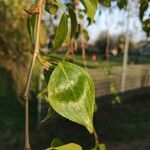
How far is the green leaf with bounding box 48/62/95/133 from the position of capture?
419 millimetres

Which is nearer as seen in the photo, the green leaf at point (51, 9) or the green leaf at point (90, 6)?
the green leaf at point (90, 6)

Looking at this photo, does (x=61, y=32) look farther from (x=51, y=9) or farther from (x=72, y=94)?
(x=51, y=9)

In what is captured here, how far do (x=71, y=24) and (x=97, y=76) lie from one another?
7.40m

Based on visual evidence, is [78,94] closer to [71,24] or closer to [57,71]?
[57,71]

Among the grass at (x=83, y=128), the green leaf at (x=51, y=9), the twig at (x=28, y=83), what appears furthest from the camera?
the grass at (x=83, y=128)

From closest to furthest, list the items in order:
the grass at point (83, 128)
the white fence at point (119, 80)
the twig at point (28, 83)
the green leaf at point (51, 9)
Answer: the twig at point (28, 83), the green leaf at point (51, 9), the grass at point (83, 128), the white fence at point (119, 80)

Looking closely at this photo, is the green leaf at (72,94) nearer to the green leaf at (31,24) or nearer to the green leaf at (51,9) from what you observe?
the green leaf at (31,24)

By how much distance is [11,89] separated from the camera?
9.13 metres

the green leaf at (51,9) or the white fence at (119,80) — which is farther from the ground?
the green leaf at (51,9)

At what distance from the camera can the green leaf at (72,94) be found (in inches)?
16.5

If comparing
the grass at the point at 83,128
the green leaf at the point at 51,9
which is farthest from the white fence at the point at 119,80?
the green leaf at the point at 51,9

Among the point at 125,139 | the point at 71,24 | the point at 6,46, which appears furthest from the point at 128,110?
the point at 71,24

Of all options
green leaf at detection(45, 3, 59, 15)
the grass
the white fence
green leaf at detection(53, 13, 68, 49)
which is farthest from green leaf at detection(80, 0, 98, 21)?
the white fence

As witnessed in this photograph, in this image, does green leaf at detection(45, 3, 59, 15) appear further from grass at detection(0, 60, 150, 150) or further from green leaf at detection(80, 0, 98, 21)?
grass at detection(0, 60, 150, 150)
